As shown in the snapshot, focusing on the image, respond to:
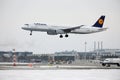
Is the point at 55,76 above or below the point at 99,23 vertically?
below

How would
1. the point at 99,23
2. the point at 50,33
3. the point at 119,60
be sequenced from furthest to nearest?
the point at 99,23 < the point at 50,33 < the point at 119,60

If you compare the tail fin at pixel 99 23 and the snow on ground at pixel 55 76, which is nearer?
the snow on ground at pixel 55 76

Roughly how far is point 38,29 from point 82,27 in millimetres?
13665

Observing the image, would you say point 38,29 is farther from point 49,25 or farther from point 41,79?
point 41,79

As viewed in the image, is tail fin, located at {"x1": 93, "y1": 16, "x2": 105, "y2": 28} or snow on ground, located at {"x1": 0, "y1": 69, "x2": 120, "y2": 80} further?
tail fin, located at {"x1": 93, "y1": 16, "x2": 105, "y2": 28}

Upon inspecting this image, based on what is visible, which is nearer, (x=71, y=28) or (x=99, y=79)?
(x=99, y=79)

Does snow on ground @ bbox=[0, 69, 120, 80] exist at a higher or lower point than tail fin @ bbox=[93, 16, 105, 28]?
lower

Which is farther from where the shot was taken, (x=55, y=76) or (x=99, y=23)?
(x=99, y=23)

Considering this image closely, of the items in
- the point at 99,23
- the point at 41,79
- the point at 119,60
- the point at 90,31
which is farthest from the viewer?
the point at 99,23

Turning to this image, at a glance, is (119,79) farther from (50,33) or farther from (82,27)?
(82,27)

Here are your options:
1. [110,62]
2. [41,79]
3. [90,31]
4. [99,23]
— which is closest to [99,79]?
[41,79]

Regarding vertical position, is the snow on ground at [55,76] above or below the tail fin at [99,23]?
below

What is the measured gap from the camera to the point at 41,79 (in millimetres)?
25859

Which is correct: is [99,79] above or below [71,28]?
below
